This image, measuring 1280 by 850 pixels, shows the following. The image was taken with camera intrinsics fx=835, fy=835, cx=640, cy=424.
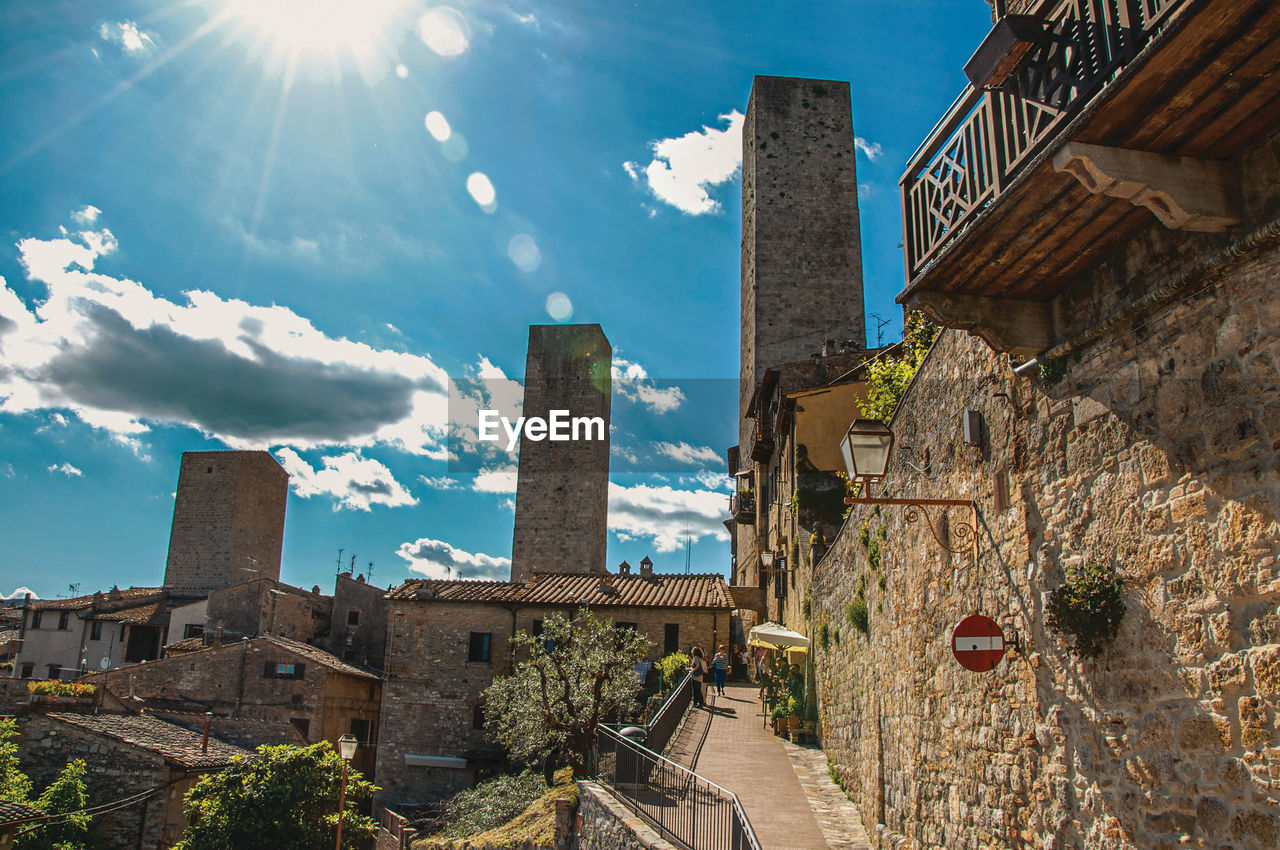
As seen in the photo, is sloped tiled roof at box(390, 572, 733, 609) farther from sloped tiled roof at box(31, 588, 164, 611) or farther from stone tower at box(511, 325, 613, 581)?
sloped tiled roof at box(31, 588, 164, 611)

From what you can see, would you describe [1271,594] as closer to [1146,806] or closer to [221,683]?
[1146,806]

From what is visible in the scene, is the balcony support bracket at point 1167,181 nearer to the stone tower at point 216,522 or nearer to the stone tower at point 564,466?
the stone tower at point 564,466

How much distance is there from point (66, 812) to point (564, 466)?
24.2m

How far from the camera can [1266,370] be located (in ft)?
12.2

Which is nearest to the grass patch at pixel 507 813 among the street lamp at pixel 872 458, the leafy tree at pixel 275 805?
the leafy tree at pixel 275 805

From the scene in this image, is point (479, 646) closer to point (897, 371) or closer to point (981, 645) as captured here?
point (897, 371)

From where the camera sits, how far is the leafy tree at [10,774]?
58.9 ft

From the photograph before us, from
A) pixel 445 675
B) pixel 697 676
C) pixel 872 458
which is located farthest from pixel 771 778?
pixel 445 675

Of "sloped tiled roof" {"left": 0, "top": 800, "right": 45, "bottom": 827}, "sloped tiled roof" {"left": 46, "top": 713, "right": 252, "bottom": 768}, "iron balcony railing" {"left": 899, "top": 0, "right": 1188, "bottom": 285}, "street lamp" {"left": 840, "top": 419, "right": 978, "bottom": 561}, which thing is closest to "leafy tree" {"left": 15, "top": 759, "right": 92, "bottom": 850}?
"sloped tiled roof" {"left": 0, "top": 800, "right": 45, "bottom": 827}

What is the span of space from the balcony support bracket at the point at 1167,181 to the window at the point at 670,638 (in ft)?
74.8

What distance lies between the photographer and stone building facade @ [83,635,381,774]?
27812 millimetres

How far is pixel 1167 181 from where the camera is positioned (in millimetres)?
3904

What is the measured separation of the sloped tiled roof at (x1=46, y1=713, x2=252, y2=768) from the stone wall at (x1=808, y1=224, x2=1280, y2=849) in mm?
19071

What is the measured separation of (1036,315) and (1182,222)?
5.25ft
